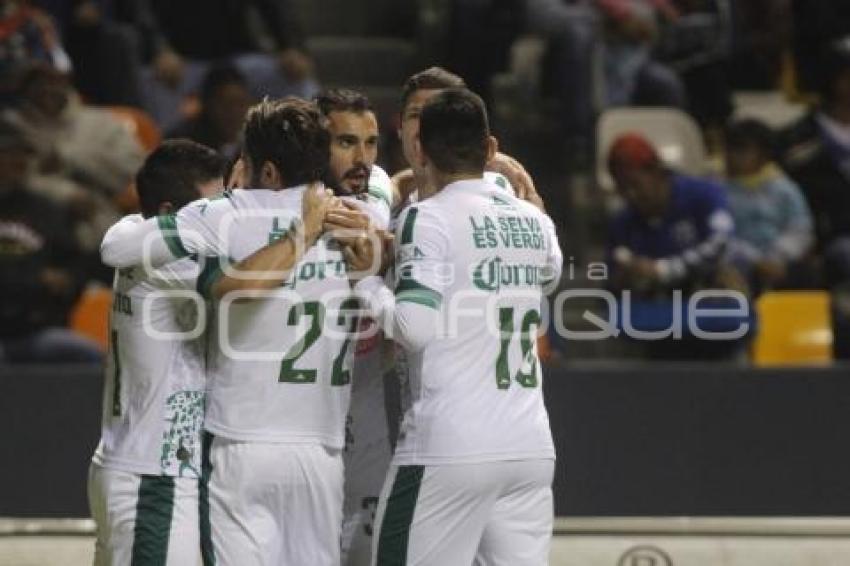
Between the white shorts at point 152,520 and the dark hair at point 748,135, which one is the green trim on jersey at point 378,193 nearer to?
the white shorts at point 152,520

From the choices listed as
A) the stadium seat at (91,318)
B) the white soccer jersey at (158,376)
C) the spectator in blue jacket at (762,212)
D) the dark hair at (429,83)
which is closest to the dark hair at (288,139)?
the white soccer jersey at (158,376)

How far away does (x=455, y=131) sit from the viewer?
5590mm

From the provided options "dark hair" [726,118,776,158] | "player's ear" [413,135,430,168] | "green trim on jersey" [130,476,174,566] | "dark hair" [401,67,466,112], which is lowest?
"green trim on jersey" [130,476,174,566]

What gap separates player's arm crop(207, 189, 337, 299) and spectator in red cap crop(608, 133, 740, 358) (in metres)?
3.47

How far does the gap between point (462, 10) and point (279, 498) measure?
6037 millimetres

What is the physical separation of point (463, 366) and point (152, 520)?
95 cm

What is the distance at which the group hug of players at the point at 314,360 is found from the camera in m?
5.54

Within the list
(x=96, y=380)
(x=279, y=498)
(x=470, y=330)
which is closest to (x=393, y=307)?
(x=470, y=330)

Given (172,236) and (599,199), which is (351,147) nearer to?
(172,236)

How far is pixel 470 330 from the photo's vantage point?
5.56 m

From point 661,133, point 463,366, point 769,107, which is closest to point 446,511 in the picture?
point 463,366

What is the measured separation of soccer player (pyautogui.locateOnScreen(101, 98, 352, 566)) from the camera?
555cm

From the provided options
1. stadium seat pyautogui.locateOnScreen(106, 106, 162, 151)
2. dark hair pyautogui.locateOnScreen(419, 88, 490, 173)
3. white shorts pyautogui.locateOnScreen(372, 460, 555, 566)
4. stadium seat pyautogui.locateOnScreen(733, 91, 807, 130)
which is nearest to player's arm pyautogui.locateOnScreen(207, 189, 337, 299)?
dark hair pyautogui.locateOnScreen(419, 88, 490, 173)

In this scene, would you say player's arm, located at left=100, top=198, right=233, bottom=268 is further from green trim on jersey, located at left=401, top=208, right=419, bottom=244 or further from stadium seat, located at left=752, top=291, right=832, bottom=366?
stadium seat, located at left=752, top=291, right=832, bottom=366
